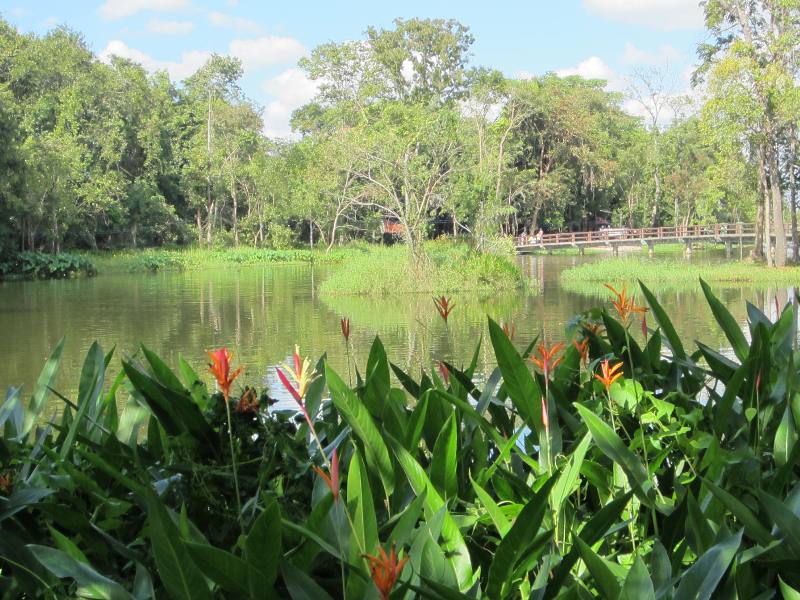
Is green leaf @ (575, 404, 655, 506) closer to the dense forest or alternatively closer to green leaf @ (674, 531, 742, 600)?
green leaf @ (674, 531, 742, 600)

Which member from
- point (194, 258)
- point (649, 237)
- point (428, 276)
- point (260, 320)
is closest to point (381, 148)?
point (428, 276)

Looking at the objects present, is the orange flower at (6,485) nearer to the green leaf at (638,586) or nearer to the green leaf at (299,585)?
the green leaf at (299,585)

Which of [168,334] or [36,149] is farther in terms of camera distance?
[36,149]

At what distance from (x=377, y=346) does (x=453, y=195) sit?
73.5ft

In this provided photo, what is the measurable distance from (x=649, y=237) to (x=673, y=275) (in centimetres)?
1499

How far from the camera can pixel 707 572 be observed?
816 millimetres

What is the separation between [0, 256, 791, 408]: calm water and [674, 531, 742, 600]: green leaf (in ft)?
16.4

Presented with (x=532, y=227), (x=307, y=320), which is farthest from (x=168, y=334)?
(x=532, y=227)

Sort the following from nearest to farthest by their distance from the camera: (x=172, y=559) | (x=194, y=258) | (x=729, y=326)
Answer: (x=172, y=559) → (x=729, y=326) → (x=194, y=258)

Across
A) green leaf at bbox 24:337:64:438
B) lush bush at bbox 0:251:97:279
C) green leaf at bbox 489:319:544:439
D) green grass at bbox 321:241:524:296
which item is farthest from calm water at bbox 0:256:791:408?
green leaf at bbox 489:319:544:439

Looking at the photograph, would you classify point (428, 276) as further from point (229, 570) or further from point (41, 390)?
point (229, 570)

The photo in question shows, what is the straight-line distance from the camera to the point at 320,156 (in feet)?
112

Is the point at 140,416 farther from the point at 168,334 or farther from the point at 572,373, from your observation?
the point at 168,334

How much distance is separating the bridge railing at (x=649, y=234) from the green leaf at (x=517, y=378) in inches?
1297
